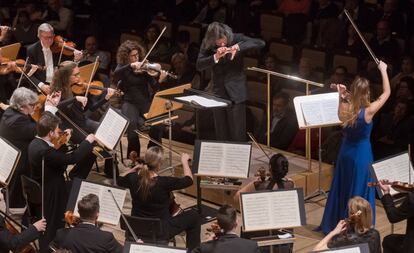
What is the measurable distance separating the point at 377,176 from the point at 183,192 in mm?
2790

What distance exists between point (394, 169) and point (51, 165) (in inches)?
117

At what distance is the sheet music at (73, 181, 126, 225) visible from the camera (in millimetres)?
7184

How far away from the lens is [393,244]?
7297 millimetres

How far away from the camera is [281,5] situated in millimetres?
13297

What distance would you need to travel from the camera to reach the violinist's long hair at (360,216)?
254 inches

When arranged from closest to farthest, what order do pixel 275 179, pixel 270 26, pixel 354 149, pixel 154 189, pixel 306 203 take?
pixel 154 189, pixel 275 179, pixel 354 149, pixel 306 203, pixel 270 26

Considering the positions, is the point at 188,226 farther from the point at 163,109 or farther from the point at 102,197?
the point at 163,109

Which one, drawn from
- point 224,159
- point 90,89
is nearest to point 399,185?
point 224,159

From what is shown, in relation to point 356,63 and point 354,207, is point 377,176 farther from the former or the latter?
point 356,63

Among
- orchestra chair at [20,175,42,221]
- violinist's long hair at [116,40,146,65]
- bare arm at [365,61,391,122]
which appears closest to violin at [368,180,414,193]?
bare arm at [365,61,391,122]

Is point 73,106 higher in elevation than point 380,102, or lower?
lower

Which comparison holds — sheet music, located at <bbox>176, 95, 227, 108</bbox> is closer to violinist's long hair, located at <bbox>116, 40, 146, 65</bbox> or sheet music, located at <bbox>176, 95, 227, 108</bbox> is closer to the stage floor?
the stage floor

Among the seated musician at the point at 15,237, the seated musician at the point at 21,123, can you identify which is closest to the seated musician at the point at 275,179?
the seated musician at the point at 15,237

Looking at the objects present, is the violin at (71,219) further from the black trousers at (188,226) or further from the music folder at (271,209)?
the music folder at (271,209)
